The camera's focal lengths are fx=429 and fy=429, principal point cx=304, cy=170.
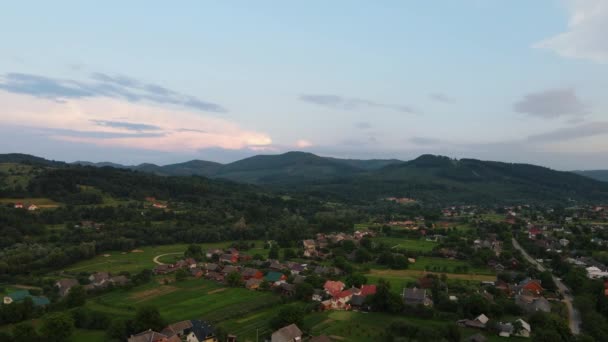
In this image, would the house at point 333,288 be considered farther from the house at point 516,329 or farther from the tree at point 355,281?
the house at point 516,329

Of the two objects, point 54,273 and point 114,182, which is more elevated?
point 114,182

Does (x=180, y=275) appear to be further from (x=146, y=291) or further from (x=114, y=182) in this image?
(x=114, y=182)

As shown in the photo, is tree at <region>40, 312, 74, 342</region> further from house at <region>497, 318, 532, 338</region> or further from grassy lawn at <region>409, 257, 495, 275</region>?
grassy lawn at <region>409, 257, 495, 275</region>

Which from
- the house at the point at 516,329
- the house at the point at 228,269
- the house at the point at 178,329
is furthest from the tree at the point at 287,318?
the house at the point at 228,269

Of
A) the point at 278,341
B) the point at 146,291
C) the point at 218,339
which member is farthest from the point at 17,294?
the point at 278,341

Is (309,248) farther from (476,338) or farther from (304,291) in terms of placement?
(476,338)

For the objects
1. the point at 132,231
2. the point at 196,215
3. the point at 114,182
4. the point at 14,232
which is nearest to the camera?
the point at 14,232
